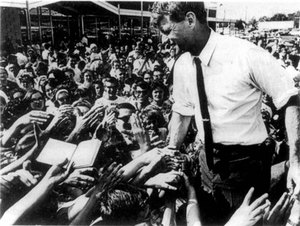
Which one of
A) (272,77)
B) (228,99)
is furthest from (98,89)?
(272,77)

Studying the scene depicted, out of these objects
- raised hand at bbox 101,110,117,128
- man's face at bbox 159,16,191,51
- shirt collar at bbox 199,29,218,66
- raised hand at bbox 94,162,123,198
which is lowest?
raised hand at bbox 94,162,123,198

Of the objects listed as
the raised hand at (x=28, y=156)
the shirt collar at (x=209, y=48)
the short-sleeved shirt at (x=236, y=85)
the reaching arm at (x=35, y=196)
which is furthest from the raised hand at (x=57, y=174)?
the shirt collar at (x=209, y=48)

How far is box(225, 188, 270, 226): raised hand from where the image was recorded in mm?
989

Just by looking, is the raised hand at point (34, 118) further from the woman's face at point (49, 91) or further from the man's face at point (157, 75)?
the man's face at point (157, 75)

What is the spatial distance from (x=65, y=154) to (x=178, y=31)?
2.14 ft

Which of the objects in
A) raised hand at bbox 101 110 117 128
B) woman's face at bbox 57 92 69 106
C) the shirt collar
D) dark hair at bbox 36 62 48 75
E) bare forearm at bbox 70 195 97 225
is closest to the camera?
the shirt collar

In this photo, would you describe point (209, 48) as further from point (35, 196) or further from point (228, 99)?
point (35, 196)

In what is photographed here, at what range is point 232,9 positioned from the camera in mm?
1283

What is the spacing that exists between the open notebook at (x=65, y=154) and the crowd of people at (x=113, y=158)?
26 mm

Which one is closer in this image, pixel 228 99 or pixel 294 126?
pixel 294 126

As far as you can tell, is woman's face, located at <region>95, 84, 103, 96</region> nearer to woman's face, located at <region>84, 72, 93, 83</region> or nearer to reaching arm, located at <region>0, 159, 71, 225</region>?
woman's face, located at <region>84, 72, 93, 83</region>

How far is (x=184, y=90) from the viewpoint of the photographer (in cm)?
108

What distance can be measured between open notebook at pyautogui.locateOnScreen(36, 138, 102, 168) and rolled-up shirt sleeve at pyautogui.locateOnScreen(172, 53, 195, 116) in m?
0.44

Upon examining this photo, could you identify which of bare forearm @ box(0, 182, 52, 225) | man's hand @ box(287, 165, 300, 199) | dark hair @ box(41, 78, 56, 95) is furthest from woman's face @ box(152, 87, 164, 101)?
man's hand @ box(287, 165, 300, 199)
